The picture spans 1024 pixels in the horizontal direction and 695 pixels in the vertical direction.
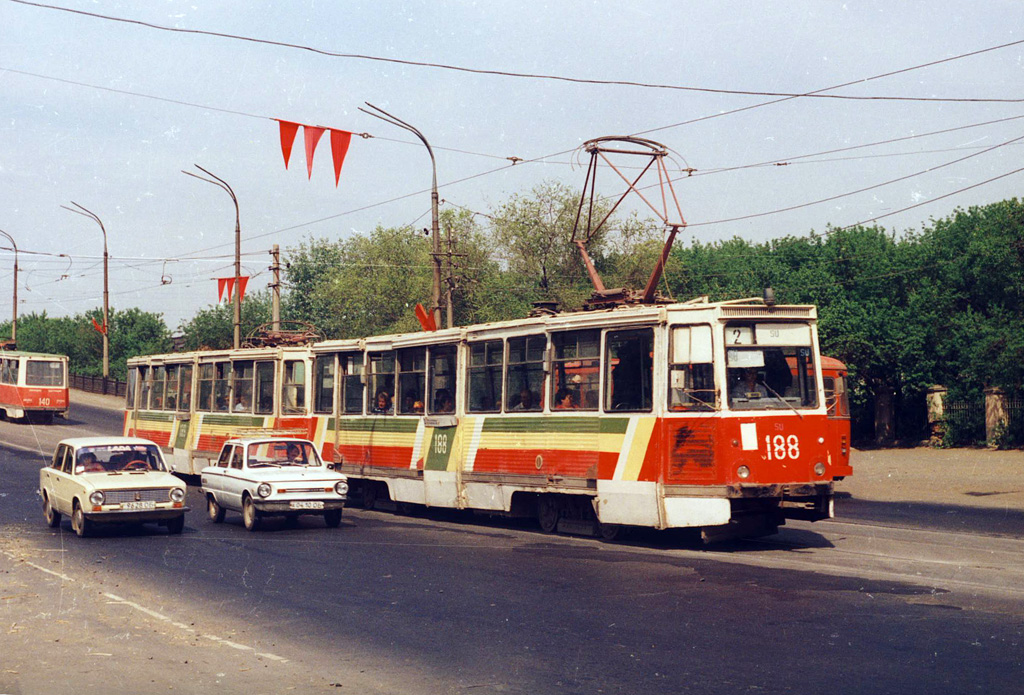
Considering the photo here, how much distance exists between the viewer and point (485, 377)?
63.0 ft

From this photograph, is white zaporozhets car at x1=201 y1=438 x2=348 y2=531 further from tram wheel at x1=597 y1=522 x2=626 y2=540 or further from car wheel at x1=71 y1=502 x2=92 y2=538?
tram wheel at x1=597 y1=522 x2=626 y2=540

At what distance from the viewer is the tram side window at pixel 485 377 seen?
61.8ft

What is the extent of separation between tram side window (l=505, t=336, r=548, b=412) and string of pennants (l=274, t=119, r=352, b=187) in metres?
4.56

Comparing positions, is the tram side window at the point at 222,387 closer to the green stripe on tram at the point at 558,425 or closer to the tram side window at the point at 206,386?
the tram side window at the point at 206,386

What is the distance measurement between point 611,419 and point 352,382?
855 centimetres

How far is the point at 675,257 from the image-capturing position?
60531 millimetres

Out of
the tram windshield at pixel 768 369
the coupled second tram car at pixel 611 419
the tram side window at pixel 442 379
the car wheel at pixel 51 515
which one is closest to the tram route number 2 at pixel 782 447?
the coupled second tram car at pixel 611 419

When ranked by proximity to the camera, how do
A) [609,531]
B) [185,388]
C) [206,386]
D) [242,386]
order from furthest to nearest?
[185,388] < [206,386] < [242,386] < [609,531]

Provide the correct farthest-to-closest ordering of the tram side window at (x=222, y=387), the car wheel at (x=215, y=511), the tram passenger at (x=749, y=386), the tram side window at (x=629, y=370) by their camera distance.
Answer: the tram side window at (x=222, y=387) → the car wheel at (x=215, y=511) → the tram side window at (x=629, y=370) → the tram passenger at (x=749, y=386)

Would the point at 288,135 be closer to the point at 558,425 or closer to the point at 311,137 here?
the point at 311,137

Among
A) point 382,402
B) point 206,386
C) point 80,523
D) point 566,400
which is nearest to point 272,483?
point 80,523

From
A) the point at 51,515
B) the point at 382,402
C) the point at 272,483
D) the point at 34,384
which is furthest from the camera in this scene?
the point at 34,384

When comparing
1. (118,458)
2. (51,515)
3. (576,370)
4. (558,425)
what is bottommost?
(51,515)

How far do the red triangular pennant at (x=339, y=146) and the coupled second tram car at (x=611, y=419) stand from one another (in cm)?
340
